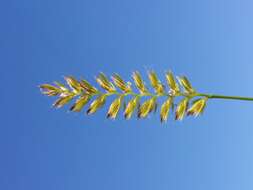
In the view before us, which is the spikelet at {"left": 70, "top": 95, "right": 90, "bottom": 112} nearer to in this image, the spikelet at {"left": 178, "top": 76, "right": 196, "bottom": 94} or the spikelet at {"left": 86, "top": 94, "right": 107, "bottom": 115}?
the spikelet at {"left": 86, "top": 94, "right": 107, "bottom": 115}

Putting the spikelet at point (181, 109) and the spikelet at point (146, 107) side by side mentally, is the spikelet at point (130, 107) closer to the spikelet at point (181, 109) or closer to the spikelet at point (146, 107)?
the spikelet at point (146, 107)

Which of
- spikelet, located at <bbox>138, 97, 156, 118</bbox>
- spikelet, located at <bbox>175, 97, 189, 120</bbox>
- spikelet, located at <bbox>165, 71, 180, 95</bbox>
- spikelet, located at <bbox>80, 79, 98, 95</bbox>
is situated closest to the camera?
spikelet, located at <bbox>175, 97, 189, 120</bbox>

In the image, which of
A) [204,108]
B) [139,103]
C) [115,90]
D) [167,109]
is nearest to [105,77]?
[115,90]

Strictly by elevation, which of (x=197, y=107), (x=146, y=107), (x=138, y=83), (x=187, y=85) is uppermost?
(x=138, y=83)

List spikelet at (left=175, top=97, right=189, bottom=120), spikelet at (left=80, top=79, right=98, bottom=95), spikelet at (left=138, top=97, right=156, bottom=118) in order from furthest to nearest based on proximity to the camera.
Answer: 1. spikelet at (left=80, top=79, right=98, bottom=95)
2. spikelet at (left=138, top=97, right=156, bottom=118)
3. spikelet at (left=175, top=97, right=189, bottom=120)

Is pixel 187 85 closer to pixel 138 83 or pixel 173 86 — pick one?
pixel 173 86

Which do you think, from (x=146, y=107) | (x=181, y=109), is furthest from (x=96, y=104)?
(x=181, y=109)
